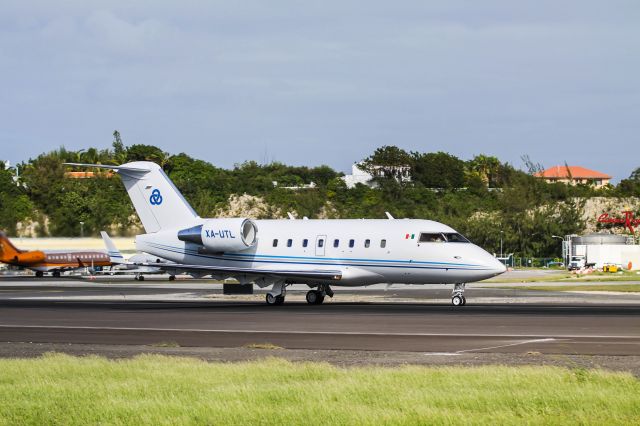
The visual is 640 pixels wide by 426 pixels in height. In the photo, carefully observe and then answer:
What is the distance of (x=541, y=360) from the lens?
747 inches

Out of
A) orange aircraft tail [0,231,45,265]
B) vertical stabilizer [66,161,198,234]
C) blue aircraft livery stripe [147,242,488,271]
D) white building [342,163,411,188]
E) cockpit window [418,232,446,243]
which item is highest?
white building [342,163,411,188]

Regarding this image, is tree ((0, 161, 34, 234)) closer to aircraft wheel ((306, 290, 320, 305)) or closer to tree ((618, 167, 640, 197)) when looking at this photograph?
aircraft wheel ((306, 290, 320, 305))

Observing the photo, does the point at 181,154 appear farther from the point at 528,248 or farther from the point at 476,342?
the point at 476,342

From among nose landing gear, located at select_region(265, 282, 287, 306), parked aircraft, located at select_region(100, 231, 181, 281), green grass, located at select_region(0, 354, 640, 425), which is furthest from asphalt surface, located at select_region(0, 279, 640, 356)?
parked aircraft, located at select_region(100, 231, 181, 281)

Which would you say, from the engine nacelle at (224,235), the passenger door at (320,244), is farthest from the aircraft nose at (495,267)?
the engine nacelle at (224,235)

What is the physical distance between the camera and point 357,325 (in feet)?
93.3

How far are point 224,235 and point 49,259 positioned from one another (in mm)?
61395

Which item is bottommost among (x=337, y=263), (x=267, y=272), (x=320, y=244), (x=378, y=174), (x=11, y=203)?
(x=267, y=272)

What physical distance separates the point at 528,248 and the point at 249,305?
88771 millimetres

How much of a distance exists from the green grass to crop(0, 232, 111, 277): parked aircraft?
7735 centimetres

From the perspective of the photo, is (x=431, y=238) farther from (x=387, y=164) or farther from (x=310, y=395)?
(x=387, y=164)

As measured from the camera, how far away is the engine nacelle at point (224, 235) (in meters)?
41.9

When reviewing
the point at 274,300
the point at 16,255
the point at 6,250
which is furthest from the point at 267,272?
the point at 16,255

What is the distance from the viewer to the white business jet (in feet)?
126
